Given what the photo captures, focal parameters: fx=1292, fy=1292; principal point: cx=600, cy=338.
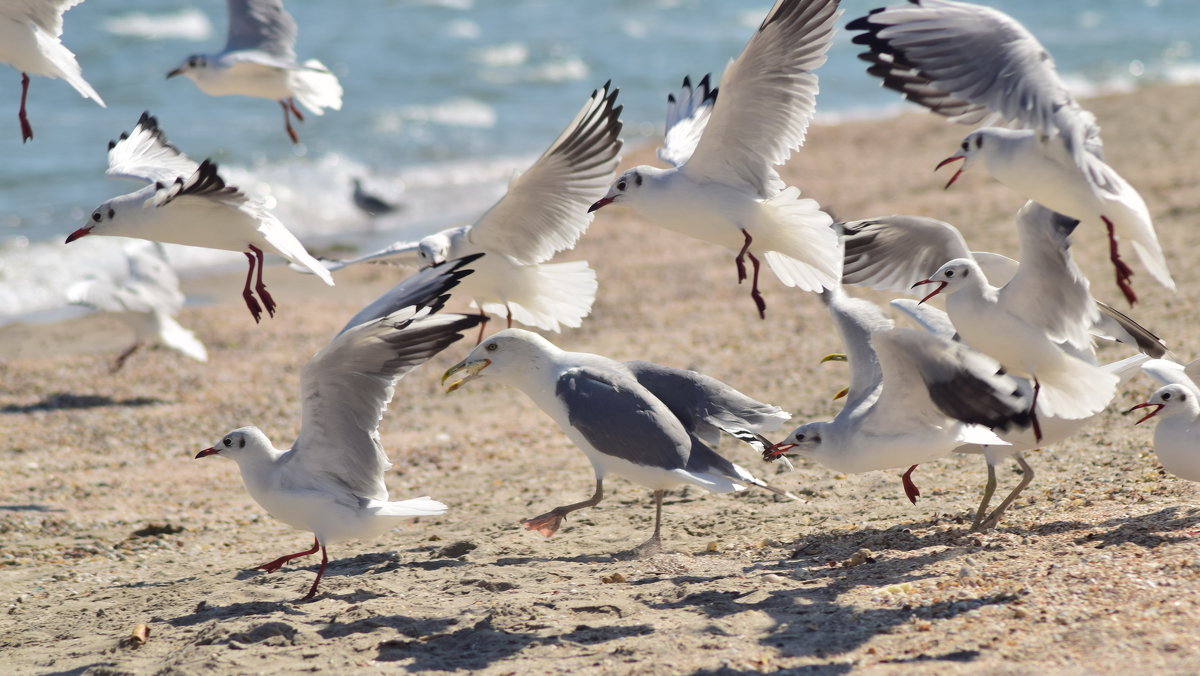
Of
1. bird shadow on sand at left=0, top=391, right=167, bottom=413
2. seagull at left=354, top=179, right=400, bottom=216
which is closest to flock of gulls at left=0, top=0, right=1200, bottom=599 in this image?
bird shadow on sand at left=0, top=391, right=167, bottom=413

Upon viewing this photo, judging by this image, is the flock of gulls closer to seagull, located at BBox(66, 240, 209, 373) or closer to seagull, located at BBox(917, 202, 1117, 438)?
seagull, located at BBox(917, 202, 1117, 438)

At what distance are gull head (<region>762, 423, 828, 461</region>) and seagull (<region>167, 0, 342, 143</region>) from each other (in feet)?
12.8

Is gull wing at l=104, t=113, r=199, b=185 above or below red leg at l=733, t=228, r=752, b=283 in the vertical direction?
below

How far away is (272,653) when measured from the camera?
4.42 metres

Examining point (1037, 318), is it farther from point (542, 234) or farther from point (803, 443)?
point (542, 234)

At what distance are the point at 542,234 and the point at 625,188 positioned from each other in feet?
2.25

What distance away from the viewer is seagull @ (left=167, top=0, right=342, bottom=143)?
7.91 m

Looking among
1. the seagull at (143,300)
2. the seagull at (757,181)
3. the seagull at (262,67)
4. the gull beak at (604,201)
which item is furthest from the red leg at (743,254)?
the seagull at (143,300)

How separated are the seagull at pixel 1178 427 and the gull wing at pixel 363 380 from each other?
2.81 m

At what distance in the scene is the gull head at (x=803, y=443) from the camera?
5.31 meters

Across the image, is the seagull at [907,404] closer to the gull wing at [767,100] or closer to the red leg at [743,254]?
the red leg at [743,254]

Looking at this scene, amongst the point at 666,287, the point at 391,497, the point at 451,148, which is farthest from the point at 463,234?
the point at 451,148

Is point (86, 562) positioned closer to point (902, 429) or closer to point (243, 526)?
point (243, 526)

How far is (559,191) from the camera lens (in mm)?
6535
